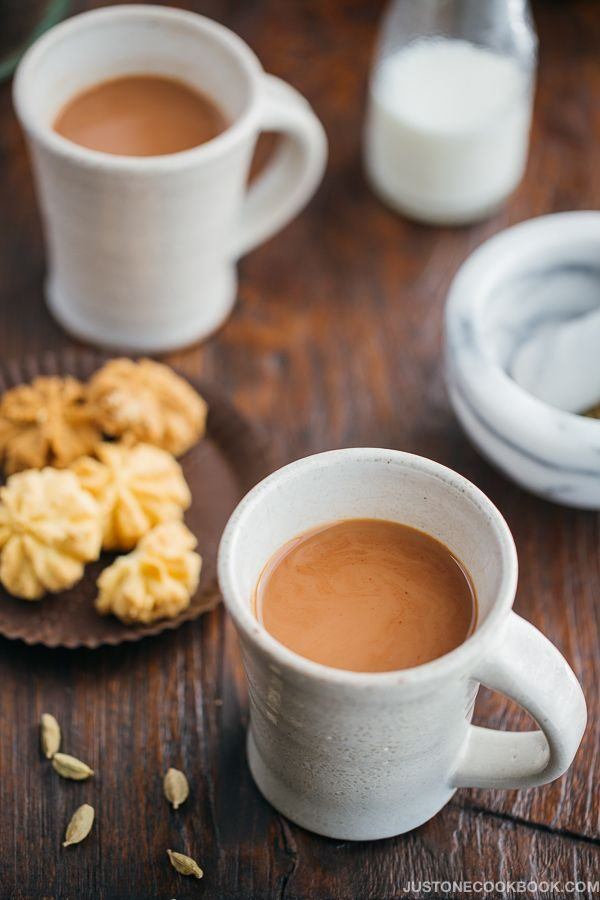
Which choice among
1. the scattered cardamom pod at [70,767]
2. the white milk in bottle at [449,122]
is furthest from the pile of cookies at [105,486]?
the white milk in bottle at [449,122]

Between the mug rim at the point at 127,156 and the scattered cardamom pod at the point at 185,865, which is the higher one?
the mug rim at the point at 127,156

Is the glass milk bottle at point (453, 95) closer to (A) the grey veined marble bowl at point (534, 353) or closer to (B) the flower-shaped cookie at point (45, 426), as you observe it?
(A) the grey veined marble bowl at point (534, 353)

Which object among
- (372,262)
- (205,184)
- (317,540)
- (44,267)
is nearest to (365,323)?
(372,262)

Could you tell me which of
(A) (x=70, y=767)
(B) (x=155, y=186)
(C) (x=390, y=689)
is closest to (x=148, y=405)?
(B) (x=155, y=186)

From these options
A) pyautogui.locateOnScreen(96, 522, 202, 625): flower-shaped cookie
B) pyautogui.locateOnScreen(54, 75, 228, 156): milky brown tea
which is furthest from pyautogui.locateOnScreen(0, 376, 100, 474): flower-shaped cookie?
pyautogui.locateOnScreen(54, 75, 228, 156): milky brown tea

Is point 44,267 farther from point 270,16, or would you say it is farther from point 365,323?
point 270,16
